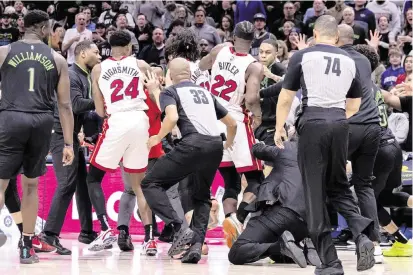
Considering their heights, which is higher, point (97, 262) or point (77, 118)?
point (77, 118)

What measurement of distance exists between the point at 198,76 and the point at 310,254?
2514 millimetres

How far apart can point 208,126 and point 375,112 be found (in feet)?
5.50

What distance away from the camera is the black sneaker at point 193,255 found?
842cm

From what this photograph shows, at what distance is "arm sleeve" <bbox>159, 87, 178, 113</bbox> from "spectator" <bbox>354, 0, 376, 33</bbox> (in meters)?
8.91

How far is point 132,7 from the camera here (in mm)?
18844

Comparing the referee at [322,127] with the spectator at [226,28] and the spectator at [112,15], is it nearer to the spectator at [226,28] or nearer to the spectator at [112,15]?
the spectator at [226,28]

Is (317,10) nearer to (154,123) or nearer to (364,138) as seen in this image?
(154,123)

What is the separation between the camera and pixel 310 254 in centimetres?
845

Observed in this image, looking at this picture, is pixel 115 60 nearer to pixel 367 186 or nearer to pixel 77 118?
pixel 77 118

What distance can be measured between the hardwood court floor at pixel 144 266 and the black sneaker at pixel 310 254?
0.77ft

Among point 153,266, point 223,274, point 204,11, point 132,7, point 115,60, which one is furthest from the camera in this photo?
point 132,7

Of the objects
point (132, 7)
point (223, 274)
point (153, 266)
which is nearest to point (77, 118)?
point (153, 266)

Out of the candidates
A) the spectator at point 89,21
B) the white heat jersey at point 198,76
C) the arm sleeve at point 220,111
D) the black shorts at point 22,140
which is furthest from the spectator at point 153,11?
the black shorts at point 22,140

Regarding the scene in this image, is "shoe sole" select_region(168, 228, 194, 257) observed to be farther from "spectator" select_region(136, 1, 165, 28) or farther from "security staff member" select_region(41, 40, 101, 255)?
"spectator" select_region(136, 1, 165, 28)
